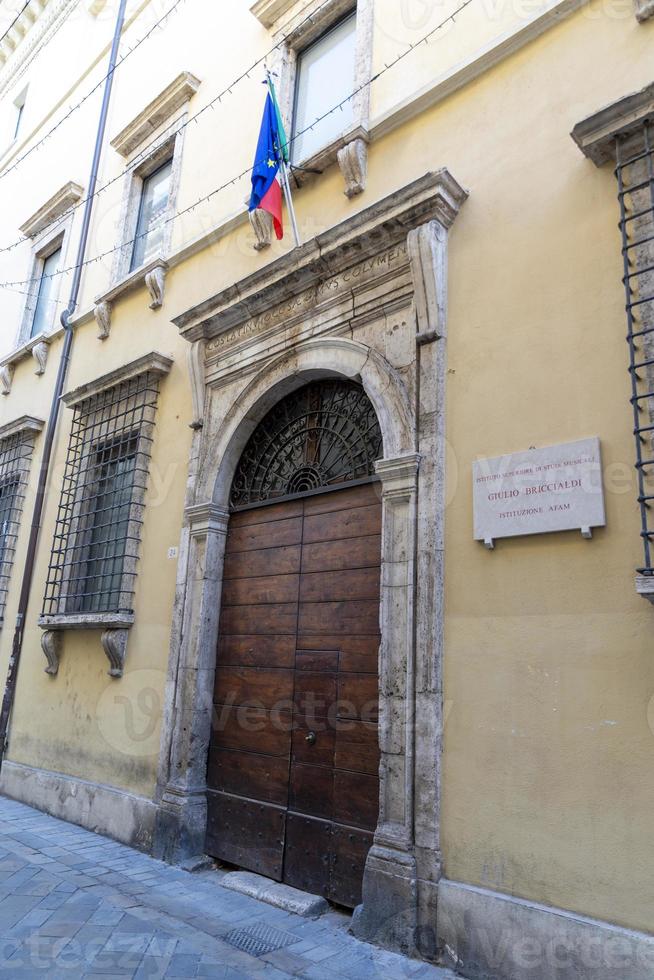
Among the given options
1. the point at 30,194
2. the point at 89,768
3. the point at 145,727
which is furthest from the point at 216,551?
the point at 30,194

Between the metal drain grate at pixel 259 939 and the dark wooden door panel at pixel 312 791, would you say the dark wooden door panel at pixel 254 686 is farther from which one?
the metal drain grate at pixel 259 939

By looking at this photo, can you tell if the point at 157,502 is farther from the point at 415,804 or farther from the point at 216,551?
the point at 415,804

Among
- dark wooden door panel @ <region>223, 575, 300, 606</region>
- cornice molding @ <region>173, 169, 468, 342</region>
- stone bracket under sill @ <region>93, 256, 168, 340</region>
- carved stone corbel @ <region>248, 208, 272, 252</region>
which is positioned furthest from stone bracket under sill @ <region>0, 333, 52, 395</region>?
dark wooden door panel @ <region>223, 575, 300, 606</region>

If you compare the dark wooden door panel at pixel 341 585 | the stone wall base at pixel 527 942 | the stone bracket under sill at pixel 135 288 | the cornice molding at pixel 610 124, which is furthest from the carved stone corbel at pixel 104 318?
the stone wall base at pixel 527 942

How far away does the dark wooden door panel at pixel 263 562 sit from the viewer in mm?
4758

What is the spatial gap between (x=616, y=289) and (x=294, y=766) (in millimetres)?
3270

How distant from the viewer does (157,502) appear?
594cm

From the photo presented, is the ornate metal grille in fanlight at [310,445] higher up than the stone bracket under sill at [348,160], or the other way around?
the stone bracket under sill at [348,160]

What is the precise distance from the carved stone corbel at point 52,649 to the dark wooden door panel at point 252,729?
2275mm

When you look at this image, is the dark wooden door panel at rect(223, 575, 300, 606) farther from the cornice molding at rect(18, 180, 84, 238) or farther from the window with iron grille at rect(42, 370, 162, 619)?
the cornice molding at rect(18, 180, 84, 238)

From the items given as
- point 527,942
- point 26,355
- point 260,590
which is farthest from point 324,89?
point 527,942

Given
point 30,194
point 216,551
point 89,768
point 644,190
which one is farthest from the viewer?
point 30,194

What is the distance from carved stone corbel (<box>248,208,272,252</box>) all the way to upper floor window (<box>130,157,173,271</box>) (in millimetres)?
1932

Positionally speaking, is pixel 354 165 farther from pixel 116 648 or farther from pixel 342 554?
pixel 116 648
